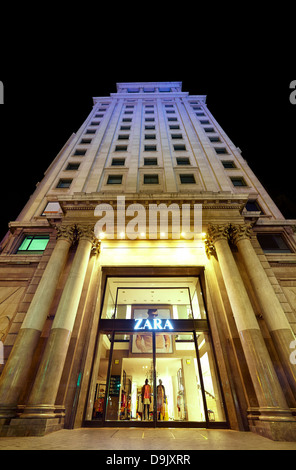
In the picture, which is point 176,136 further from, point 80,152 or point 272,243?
point 272,243

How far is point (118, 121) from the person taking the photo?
29.3 m

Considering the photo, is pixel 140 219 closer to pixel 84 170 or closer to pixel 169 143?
pixel 84 170

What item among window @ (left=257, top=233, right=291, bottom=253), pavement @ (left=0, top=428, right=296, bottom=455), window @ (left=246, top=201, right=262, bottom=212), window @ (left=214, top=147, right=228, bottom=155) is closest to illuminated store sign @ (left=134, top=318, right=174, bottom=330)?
pavement @ (left=0, top=428, right=296, bottom=455)

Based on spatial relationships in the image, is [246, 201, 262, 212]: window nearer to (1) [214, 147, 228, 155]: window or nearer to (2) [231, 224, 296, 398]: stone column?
(2) [231, 224, 296, 398]: stone column

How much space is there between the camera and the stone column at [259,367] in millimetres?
6379

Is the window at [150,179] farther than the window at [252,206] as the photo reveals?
Yes

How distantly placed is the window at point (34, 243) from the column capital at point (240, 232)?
478 inches

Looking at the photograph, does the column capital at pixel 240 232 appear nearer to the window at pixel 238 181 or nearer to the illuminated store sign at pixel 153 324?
the illuminated store sign at pixel 153 324

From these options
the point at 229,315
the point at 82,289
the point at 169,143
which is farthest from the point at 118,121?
the point at 229,315

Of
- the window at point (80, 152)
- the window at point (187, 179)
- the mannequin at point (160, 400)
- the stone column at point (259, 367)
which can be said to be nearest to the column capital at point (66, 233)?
the stone column at point (259, 367)

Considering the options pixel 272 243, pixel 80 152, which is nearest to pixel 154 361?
pixel 272 243

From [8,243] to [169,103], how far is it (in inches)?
1313

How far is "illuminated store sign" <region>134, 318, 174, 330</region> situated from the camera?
11422 mm

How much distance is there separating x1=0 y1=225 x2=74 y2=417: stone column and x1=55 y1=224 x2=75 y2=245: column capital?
0.55 m
